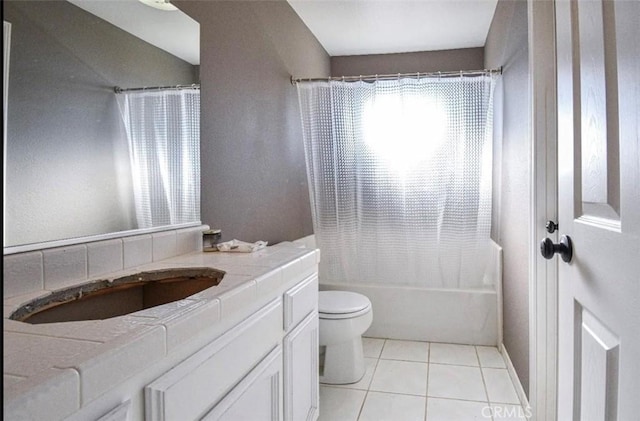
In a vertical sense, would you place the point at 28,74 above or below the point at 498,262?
above

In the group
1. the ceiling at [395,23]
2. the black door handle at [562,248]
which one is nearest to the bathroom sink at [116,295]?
the black door handle at [562,248]

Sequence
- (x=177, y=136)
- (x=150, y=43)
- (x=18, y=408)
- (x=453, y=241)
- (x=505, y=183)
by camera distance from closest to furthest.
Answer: (x=18, y=408) < (x=150, y=43) < (x=177, y=136) < (x=505, y=183) < (x=453, y=241)

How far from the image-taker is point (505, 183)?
260 cm

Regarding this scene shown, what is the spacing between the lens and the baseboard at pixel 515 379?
2.00 m

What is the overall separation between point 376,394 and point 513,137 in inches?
61.8

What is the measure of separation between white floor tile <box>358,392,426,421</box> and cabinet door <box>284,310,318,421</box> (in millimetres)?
398

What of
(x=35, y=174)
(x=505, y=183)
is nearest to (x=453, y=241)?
(x=505, y=183)

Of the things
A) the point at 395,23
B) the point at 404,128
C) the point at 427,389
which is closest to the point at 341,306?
the point at 427,389

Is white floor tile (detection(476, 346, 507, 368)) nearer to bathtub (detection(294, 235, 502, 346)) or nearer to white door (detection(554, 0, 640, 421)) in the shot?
bathtub (detection(294, 235, 502, 346))

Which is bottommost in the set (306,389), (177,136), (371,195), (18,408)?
(306,389)

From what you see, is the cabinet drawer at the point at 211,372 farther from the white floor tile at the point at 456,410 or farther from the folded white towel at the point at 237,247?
the white floor tile at the point at 456,410

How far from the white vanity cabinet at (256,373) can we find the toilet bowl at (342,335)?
508 millimetres

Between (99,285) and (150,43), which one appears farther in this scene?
(150,43)

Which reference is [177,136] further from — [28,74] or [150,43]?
[28,74]
